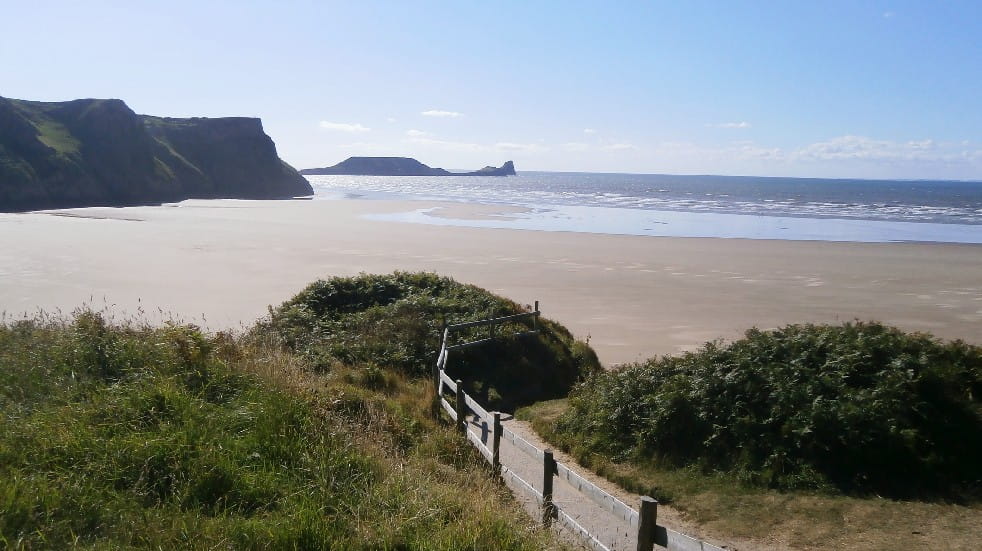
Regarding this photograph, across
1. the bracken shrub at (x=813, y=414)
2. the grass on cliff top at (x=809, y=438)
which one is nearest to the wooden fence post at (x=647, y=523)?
the grass on cliff top at (x=809, y=438)

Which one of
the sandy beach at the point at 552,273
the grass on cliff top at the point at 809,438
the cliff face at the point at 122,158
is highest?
the cliff face at the point at 122,158

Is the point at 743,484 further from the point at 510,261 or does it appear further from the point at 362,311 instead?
the point at 510,261

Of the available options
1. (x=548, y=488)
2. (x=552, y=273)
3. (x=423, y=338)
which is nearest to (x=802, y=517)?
(x=548, y=488)

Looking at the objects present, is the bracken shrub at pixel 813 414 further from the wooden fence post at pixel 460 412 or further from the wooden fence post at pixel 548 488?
the wooden fence post at pixel 548 488

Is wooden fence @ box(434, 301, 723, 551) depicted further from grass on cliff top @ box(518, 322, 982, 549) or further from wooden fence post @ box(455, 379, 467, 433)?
grass on cliff top @ box(518, 322, 982, 549)

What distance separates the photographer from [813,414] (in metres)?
8.69

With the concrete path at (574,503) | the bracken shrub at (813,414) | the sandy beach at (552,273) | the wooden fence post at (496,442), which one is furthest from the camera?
the sandy beach at (552,273)

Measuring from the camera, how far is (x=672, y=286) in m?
27.6

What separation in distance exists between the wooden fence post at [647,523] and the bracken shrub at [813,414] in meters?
4.11

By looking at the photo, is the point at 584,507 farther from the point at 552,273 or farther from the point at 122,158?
the point at 122,158

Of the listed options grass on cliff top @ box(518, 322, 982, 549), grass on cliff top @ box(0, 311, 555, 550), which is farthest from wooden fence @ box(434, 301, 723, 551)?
grass on cliff top @ box(518, 322, 982, 549)

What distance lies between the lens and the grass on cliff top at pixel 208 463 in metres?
4.93

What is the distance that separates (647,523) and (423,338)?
34.0 ft

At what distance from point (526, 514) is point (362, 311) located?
1151 centimetres
